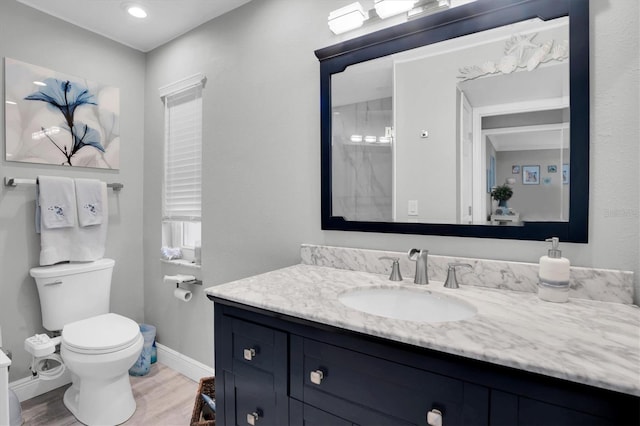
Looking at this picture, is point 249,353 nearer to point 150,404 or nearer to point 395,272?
point 395,272

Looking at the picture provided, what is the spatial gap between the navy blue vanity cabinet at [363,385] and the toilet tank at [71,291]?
1.44 metres

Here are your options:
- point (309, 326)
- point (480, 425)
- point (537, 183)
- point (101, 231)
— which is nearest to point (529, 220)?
point (537, 183)

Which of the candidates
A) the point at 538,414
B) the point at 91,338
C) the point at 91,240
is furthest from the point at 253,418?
the point at 91,240

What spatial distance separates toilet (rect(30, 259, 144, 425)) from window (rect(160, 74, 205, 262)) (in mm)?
500

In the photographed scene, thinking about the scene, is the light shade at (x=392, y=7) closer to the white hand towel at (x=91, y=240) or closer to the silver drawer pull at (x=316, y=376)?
the silver drawer pull at (x=316, y=376)

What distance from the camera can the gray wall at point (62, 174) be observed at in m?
1.97

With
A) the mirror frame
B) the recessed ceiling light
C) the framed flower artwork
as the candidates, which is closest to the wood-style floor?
the mirror frame

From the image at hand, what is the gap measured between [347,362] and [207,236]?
5.18 feet

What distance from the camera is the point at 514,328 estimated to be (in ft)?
2.75

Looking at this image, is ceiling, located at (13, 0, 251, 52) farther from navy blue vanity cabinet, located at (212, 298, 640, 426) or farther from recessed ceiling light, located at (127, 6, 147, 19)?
navy blue vanity cabinet, located at (212, 298, 640, 426)

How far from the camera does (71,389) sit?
2.03 meters

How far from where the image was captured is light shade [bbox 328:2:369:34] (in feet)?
4.86

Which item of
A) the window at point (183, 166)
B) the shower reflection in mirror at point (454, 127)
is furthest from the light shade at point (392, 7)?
the window at point (183, 166)

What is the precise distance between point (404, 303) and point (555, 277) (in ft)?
1.64
